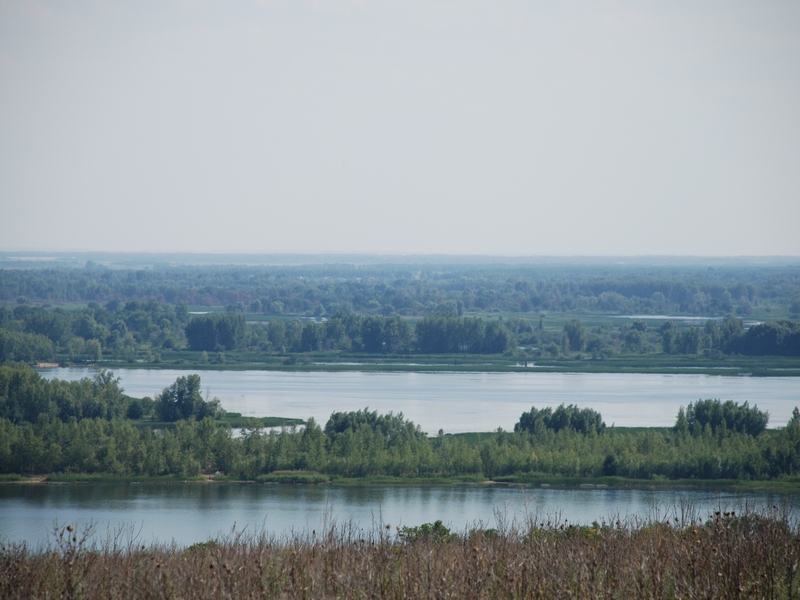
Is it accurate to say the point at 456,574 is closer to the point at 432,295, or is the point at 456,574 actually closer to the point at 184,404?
the point at 184,404

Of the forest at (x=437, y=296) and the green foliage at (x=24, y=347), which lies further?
the forest at (x=437, y=296)

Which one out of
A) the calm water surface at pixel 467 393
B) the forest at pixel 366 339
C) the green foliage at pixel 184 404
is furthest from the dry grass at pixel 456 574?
the forest at pixel 366 339

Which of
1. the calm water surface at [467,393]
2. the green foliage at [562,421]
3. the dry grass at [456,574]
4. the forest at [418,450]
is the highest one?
the dry grass at [456,574]

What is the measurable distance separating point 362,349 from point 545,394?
67.8ft

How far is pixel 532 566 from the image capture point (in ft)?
20.6

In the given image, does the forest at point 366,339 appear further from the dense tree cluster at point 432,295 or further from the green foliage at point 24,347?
the dense tree cluster at point 432,295

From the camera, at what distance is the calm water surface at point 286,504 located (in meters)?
18.6

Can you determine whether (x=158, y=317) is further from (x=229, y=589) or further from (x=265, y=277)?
(x=265, y=277)

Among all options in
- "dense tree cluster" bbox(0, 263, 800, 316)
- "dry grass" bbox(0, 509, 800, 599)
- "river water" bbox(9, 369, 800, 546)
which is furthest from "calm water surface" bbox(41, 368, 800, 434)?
"dense tree cluster" bbox(0, 263, 800, 316)

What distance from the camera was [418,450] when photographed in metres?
25.2

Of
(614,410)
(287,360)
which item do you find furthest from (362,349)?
(614,410)

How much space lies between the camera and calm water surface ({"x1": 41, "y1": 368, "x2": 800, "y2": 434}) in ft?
106

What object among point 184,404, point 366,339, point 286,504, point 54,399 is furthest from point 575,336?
point 286,504

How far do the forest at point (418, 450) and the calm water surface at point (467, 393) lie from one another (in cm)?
337
